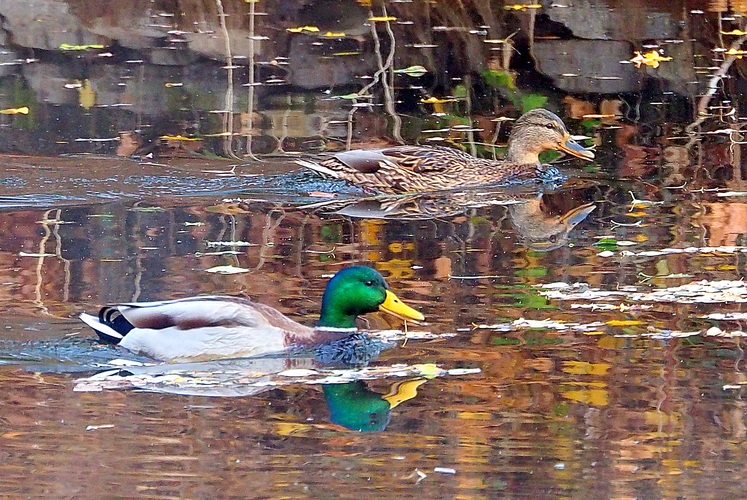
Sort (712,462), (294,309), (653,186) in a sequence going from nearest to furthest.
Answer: (712,462)
(294,309)
(653,186)

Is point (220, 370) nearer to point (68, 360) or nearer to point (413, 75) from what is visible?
point (68, 360)

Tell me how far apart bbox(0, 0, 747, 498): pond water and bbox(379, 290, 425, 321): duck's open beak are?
3.6 inches

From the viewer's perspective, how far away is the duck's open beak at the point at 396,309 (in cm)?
745

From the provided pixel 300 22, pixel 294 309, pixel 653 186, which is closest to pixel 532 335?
pixel 294 309

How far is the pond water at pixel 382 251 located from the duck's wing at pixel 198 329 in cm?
10

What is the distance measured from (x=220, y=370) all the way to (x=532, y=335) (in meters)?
1.56

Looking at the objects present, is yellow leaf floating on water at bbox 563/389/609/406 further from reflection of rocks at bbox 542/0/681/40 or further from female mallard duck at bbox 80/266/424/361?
reflection of rocks at bbox 542/0/681/40

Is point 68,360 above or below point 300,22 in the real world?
below

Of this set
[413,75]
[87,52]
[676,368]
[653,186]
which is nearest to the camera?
[676,368]

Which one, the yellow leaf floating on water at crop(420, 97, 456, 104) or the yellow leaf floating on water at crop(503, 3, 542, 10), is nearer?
the yellow leaf floating on water at crop(420, 97, 456, 104)

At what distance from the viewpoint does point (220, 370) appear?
7.01 m

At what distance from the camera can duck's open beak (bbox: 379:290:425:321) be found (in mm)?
7449

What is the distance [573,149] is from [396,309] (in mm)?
4877

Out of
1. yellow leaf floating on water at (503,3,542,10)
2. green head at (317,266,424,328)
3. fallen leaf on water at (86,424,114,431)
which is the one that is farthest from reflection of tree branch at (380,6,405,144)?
fallen leaf on water at (86,424,114,431)
